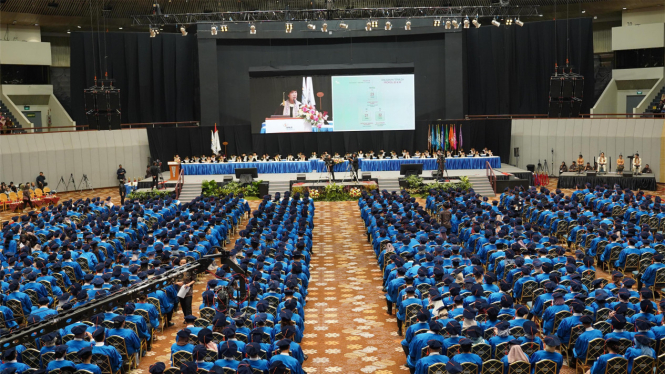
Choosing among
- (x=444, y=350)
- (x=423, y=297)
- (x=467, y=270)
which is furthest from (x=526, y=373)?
(x=467, y=270)

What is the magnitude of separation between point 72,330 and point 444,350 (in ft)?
16.5

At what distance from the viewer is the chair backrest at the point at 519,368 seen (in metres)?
8.90

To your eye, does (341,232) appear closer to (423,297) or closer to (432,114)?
(423,297)

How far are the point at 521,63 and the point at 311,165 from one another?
46.9ft

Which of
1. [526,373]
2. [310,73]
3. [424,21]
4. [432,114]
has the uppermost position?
[424,21]

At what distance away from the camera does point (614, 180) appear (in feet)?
104

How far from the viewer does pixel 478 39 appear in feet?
137

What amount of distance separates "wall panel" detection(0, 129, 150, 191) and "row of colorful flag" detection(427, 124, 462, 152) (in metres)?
16.1

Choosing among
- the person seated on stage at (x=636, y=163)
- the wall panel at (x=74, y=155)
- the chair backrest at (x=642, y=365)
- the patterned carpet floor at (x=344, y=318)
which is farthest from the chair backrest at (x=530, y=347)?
the wall panel at (x=74, y=155)

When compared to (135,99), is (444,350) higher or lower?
lower

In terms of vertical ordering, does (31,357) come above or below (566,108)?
below

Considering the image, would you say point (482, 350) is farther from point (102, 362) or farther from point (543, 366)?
point (102, 362)

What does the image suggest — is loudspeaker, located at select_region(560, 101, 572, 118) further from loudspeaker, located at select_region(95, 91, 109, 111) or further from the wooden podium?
loudspeaker, located at select_region(95, 91, 109, 111)

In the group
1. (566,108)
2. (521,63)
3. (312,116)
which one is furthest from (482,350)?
(521,63)
